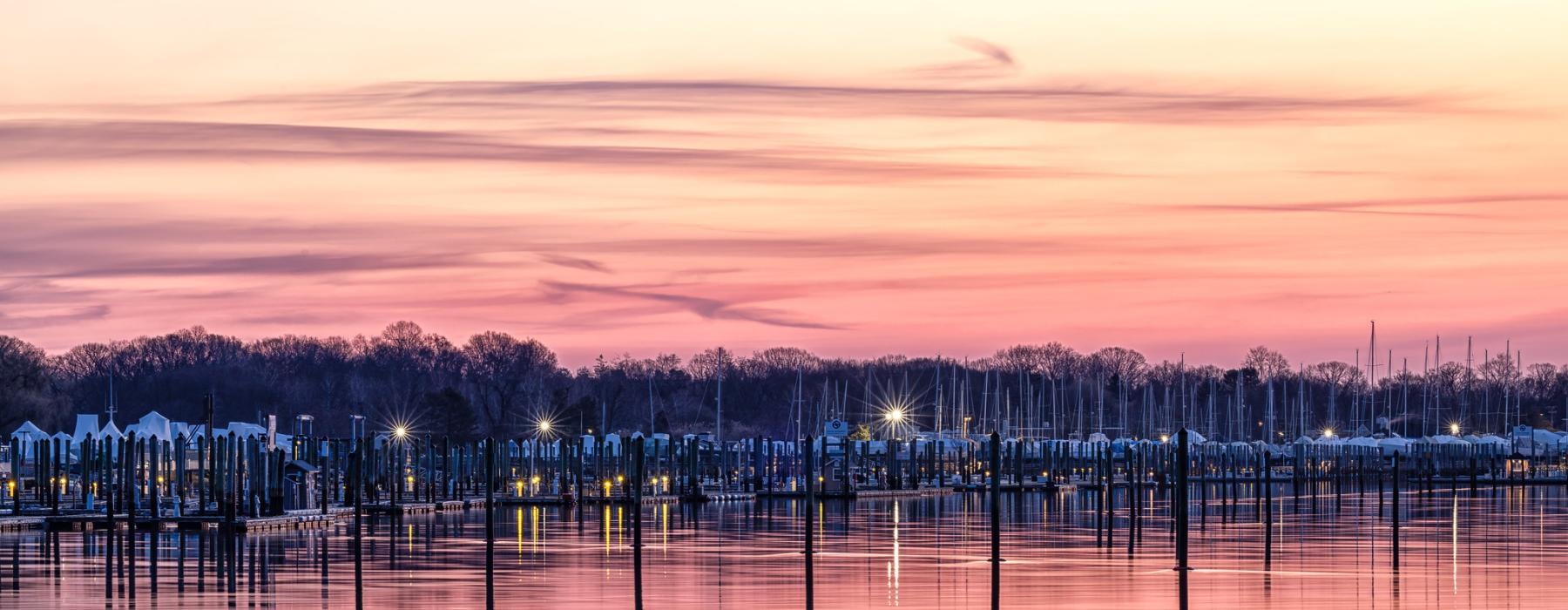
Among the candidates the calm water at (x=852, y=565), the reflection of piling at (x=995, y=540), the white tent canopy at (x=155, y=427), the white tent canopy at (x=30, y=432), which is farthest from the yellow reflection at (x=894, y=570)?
the white tent canopy at (x=30, y=432)

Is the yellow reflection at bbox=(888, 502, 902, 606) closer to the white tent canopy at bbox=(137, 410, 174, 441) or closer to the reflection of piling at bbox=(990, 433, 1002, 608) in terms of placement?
the reflection of piling at bbox=(990, 433, 1002, 608)

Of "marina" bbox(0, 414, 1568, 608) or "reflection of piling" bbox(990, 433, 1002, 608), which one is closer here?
"reflection of piling" bbox(990, 433, 1002, 608)

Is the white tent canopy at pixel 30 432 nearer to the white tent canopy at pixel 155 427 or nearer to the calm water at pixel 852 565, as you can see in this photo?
the white tent canopy at pixel 155 427

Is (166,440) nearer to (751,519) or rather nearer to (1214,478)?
(751,519)

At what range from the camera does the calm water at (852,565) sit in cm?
4584

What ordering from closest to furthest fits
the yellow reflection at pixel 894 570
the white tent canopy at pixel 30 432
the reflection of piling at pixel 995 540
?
1. the reflection of piling at pixel 995 540
2. the yellow reflection at pixel 894 570
3. the white tent canopy at pixel 30 432

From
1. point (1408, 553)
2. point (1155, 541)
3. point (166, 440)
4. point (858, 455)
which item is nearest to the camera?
point (1408, 553)

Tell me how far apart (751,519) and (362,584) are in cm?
3791

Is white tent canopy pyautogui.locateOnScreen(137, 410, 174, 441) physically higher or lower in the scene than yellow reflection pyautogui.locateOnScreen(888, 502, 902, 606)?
higher

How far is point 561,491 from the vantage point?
103 meters

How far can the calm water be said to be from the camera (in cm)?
4584

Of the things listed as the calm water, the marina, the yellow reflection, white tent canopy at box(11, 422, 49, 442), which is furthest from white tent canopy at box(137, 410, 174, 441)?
the yellow reflection

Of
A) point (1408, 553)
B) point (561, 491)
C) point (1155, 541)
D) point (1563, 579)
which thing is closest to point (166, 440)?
point (561, 491)

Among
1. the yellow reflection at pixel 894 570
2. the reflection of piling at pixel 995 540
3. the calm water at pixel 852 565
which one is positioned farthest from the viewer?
the yellow reflection at pixel 894 570
